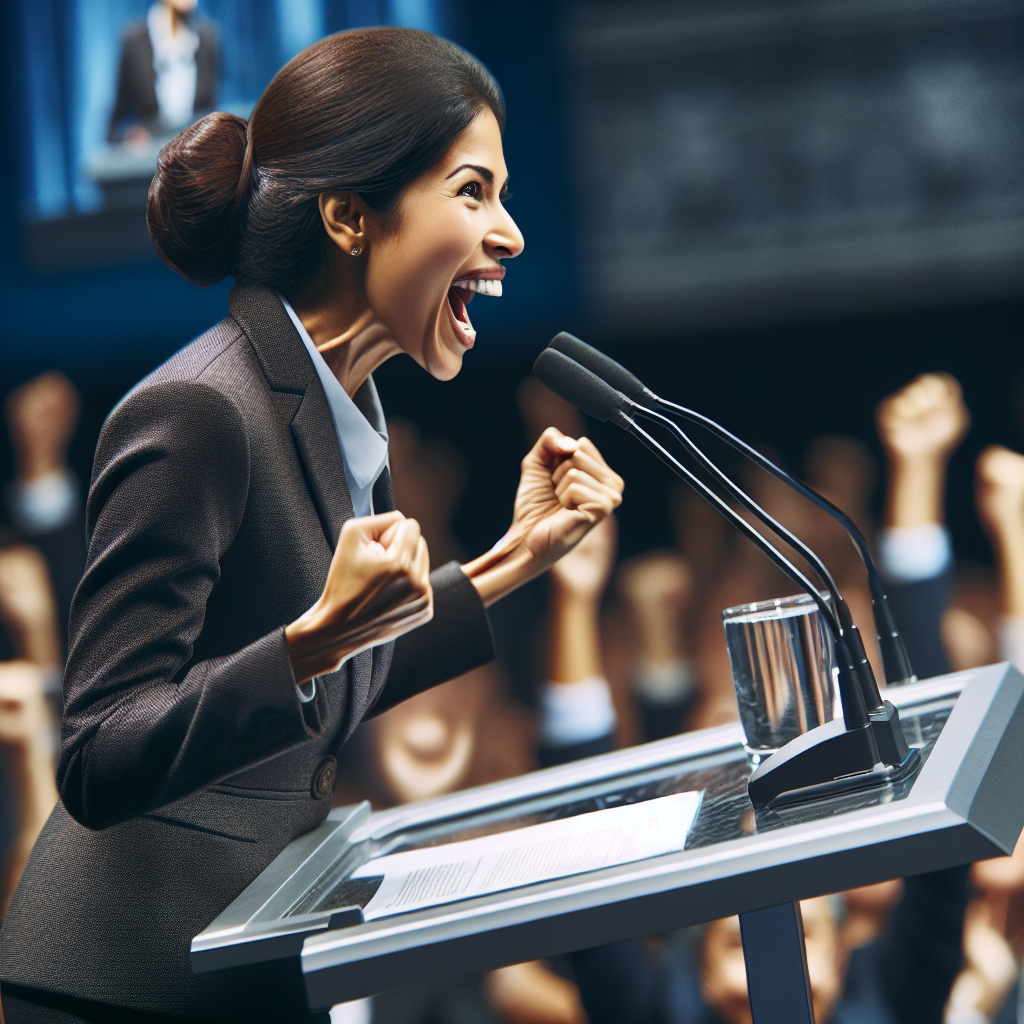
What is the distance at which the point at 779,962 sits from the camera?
722 millimetres

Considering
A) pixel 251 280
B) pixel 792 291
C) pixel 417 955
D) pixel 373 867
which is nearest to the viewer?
pixel 417 955

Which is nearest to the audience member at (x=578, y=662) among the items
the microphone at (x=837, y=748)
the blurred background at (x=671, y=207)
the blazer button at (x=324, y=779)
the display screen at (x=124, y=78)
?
the blurred background at (x=671, y=207)

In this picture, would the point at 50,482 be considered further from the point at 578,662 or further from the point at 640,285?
the point at 640,285

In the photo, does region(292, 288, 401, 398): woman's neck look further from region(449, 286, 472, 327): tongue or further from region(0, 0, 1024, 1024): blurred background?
region(0, 0, 1024, 1024): blurred background

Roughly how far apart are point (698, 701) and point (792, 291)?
0.86m

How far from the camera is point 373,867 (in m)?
0.87

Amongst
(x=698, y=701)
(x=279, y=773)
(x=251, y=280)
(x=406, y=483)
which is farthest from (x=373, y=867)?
(x=698, y=701)

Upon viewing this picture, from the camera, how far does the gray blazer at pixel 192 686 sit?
77cm

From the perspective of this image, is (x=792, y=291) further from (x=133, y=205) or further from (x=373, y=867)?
(x=373, y=867)

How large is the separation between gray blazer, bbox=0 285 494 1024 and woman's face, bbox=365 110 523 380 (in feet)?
0.31

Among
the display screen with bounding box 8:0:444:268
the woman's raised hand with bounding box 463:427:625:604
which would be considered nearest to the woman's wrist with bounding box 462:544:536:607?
the woman's raised hand with bounding box 463:427:625:604

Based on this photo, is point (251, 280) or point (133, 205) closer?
point (251, 280)

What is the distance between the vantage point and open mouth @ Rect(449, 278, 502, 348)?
102 centimetres

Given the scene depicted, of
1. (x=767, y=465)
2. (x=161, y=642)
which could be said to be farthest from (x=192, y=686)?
(x=767, y=465)
